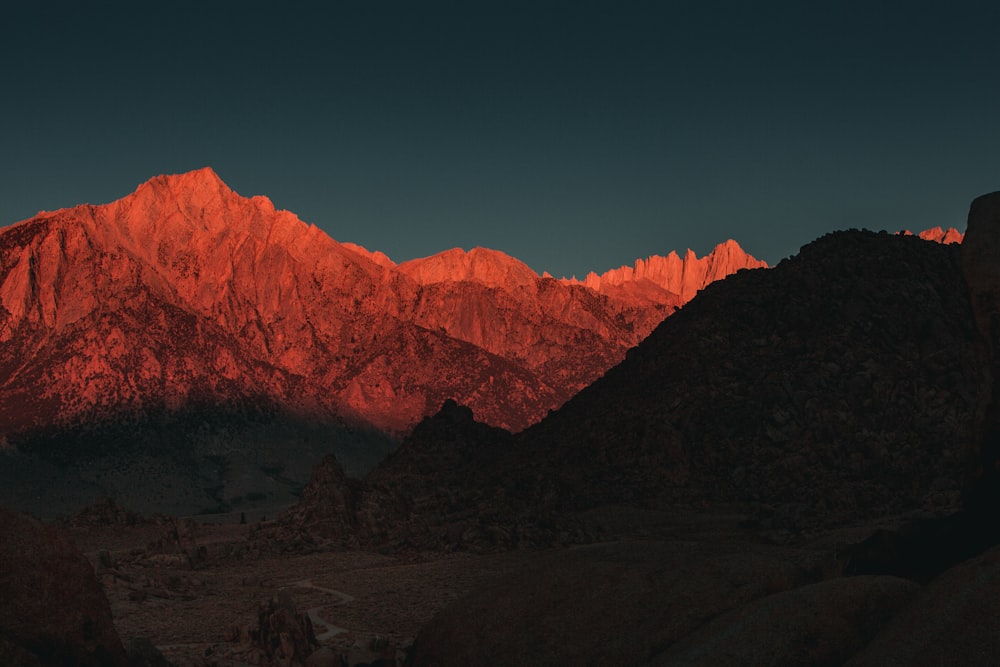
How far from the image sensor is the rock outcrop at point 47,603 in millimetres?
12398

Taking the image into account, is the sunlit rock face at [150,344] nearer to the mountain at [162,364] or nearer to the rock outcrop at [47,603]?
the mountain at [162,364]

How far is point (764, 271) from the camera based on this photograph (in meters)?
78.9

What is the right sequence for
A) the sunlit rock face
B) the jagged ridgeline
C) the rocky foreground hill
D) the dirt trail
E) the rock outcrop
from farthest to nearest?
the sunlit rock face, the jagged ridgeline, the dirt trail, the rocky foreground hill, the rock outcrop

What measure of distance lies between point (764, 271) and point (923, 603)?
72516 mm

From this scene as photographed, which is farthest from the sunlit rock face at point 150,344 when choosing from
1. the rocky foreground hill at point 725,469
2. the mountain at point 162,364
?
the rocky foreground hill at point 725,469

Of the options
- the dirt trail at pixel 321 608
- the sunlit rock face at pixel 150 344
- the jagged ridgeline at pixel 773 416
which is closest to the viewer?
the dirt trail at pixel 321 608

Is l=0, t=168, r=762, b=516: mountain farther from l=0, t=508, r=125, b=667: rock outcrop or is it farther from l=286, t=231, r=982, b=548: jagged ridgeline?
l=0, t=508, r=125, b=667: rock outcrop

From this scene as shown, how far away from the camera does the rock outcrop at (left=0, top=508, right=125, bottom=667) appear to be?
12398 mm

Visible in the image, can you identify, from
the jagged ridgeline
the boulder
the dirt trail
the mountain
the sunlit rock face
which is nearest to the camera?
the boulder

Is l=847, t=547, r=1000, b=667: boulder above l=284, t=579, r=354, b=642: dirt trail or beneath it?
above

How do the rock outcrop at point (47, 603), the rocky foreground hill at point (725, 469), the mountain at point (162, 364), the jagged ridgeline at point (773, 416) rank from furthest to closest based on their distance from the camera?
the mountain at point (162, 364), the jagged ridgeline at point (773, 416), the rocky foreground hill at point (725, 469), the rock outcrop at point (47, 603)

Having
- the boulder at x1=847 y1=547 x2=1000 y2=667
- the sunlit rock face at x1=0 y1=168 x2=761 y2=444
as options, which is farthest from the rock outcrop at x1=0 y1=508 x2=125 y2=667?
the sunlit rock face at x1=0 y1=168 x2=761 y2=444

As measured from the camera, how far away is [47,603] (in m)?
12.8

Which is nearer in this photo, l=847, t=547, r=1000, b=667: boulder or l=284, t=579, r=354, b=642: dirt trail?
l=847, t=547, r=1000, b=667: boulder
